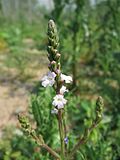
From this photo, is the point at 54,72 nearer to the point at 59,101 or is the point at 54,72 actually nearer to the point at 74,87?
the point at 59,101

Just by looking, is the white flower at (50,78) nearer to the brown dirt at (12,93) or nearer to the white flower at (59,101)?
the white flower at (59,101)

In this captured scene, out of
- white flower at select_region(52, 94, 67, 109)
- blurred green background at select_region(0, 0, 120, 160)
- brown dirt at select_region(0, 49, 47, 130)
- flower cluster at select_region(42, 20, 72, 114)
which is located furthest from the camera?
brown dirt at select_region(0, 49, 47, 130)

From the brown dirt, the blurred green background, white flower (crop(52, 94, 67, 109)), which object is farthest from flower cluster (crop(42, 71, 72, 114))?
the brown dirt

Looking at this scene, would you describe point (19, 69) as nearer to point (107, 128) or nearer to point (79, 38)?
point (79, 38)

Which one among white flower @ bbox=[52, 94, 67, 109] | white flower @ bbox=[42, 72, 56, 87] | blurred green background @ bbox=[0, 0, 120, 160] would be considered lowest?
white flower @ bbox=[52, 94, 67, 109]

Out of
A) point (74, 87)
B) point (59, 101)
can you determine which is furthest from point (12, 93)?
point (59, 101)

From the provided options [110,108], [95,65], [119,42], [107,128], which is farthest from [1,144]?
[95,65]

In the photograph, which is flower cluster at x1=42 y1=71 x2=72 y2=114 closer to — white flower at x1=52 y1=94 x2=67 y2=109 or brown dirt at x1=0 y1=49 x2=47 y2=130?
white flower at x1=52 y1=94 x2=67 y2=109

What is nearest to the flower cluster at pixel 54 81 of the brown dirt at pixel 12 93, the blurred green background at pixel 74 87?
the blurred green background at pixel 74 87

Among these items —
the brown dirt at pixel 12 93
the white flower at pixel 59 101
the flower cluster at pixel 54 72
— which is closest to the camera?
the flower cluster at pixel 54 72
